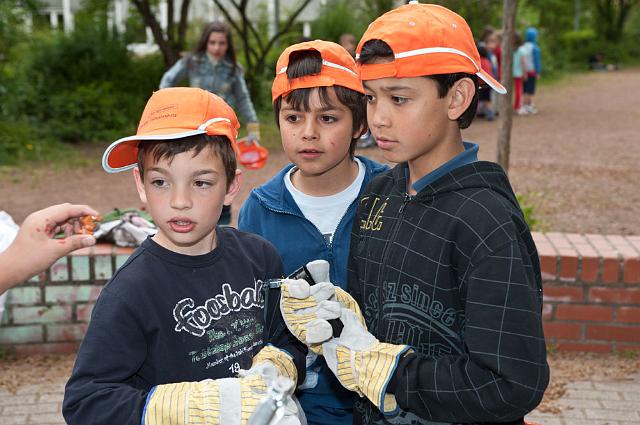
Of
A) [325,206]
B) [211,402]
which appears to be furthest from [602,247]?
Answer: [211,402]

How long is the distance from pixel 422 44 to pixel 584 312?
2934 mm

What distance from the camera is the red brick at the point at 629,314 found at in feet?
14.3

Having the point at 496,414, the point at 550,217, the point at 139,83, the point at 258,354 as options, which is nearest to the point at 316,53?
the point at 258,354

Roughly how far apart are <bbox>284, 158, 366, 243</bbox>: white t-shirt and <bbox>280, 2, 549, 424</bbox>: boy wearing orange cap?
1.77 feet

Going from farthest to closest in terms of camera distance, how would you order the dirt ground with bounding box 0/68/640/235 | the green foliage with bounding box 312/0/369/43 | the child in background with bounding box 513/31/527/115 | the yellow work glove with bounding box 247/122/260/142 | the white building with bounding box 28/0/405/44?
the green foliage with bounding box 312/0/369/43 → the white building with bounding box 28/0/405/44 → the child in background with bounding box 513/31/527/115 → the dirt ground with bounding box 0/68/640/235 → the yellow work glove with bounding box 247/122/260/142

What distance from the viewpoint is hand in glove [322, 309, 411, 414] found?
1853mm

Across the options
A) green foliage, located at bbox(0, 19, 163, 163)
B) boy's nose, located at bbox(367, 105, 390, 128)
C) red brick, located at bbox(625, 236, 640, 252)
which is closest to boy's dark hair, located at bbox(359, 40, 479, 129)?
boy's nose, located at bbox(367, 105, 390, 128)

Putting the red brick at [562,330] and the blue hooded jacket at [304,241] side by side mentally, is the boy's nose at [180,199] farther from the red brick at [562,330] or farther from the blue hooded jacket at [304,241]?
the red brick at [562,330]

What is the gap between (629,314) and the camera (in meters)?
4.37

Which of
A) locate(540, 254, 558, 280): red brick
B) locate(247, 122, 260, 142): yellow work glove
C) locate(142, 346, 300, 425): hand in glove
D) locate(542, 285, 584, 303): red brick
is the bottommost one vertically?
locate(542, 285, 584, 303): red brick

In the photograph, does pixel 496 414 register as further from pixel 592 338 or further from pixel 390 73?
pixel 592 338

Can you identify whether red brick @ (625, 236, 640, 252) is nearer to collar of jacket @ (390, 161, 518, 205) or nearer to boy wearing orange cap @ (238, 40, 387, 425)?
boy wearing orange cap @ (238, 40, 387, 425)

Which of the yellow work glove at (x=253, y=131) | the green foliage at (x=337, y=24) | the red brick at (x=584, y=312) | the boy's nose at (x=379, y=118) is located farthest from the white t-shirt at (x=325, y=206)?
the green foliage at (x=337, y=24)

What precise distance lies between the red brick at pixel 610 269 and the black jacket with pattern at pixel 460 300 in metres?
2.56
